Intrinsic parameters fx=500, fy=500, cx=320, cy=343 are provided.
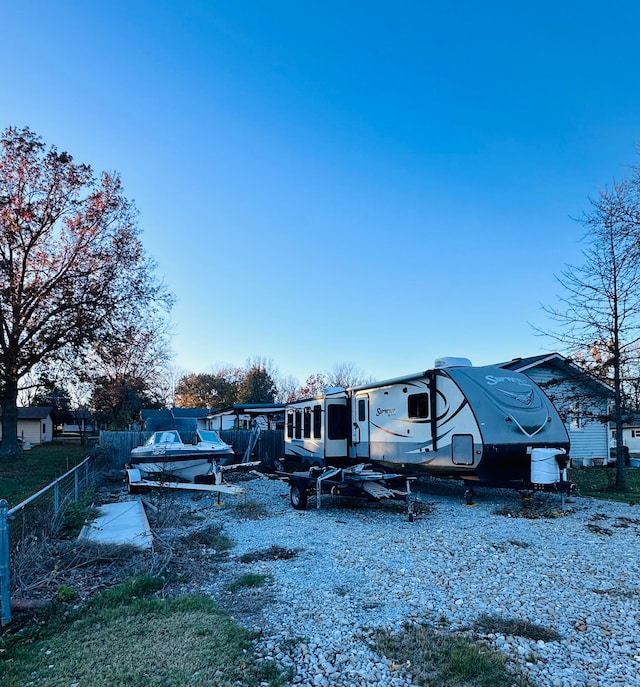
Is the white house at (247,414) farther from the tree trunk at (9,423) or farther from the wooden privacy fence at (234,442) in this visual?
the tree trunk at (9,423)

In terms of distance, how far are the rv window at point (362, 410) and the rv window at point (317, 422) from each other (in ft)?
5.77

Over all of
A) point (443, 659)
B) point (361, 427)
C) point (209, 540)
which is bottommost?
point (209, 540)

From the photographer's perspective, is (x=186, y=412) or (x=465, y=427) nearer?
(x=465, y=427)

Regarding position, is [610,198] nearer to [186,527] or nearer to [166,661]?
[186,527]

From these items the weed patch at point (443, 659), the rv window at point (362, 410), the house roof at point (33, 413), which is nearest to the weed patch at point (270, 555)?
the weed patch at point (443, 659)

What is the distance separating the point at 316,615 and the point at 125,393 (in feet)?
113

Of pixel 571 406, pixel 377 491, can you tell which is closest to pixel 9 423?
pixel 377 491

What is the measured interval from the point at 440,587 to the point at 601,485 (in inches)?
445

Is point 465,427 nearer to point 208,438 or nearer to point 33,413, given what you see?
point 208,438

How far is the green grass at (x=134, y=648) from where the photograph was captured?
3.46 m

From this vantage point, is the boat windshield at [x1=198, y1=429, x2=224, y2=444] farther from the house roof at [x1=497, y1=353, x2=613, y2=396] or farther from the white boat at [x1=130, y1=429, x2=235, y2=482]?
the house roof at [x1=497, y1=353, x2=613, y2=396]

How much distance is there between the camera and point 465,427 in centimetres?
1002

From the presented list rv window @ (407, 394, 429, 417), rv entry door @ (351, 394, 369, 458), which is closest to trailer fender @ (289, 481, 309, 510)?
rv window @ (407, 394, 429, 417)

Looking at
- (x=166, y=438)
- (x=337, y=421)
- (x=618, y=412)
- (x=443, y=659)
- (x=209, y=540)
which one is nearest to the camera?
(x=443, y=659)
